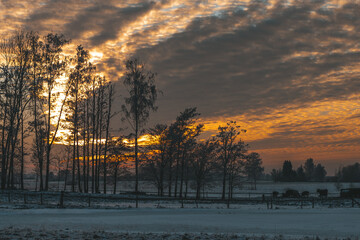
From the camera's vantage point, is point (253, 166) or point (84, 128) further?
point (253, 166)

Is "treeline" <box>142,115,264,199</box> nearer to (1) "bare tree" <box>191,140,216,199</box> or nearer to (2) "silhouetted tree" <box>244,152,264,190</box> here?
(1) "bare tree" <box>191,140,216,199</box>

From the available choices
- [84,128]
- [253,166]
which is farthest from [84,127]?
[253,166]

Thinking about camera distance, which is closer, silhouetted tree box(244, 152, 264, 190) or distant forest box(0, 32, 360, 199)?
distant forest box(0, 32, 360, 199)

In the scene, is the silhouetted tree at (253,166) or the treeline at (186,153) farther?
the silhouetted tree at (253,166)

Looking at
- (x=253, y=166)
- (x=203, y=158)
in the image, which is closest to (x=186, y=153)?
(x=203, y=158)

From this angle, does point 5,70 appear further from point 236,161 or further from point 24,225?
point 236,161

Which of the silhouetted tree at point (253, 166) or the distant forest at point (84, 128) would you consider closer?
the distant forest at point (84, 128)

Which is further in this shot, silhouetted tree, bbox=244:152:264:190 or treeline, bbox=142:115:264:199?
silhouetted tree, bbox=244:152:264:190

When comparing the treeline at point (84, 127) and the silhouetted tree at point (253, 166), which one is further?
the silhouetted tree at point (253, 166)

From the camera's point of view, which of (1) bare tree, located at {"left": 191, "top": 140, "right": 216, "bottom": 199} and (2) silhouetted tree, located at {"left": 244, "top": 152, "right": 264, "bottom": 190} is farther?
(2) silhouetted tree, located at {"left": 244, "top": 152, "right": 264, "bottom": 190}

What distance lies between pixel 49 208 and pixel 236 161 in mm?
51474

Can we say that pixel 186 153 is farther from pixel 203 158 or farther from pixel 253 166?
pixel 253 166

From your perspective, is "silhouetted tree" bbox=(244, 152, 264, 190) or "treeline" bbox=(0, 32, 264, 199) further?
"silhouetted tree" bbox=(244, 152, 264, 190)

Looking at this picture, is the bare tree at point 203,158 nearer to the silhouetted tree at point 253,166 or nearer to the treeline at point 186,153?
the treeline at point 186,153
